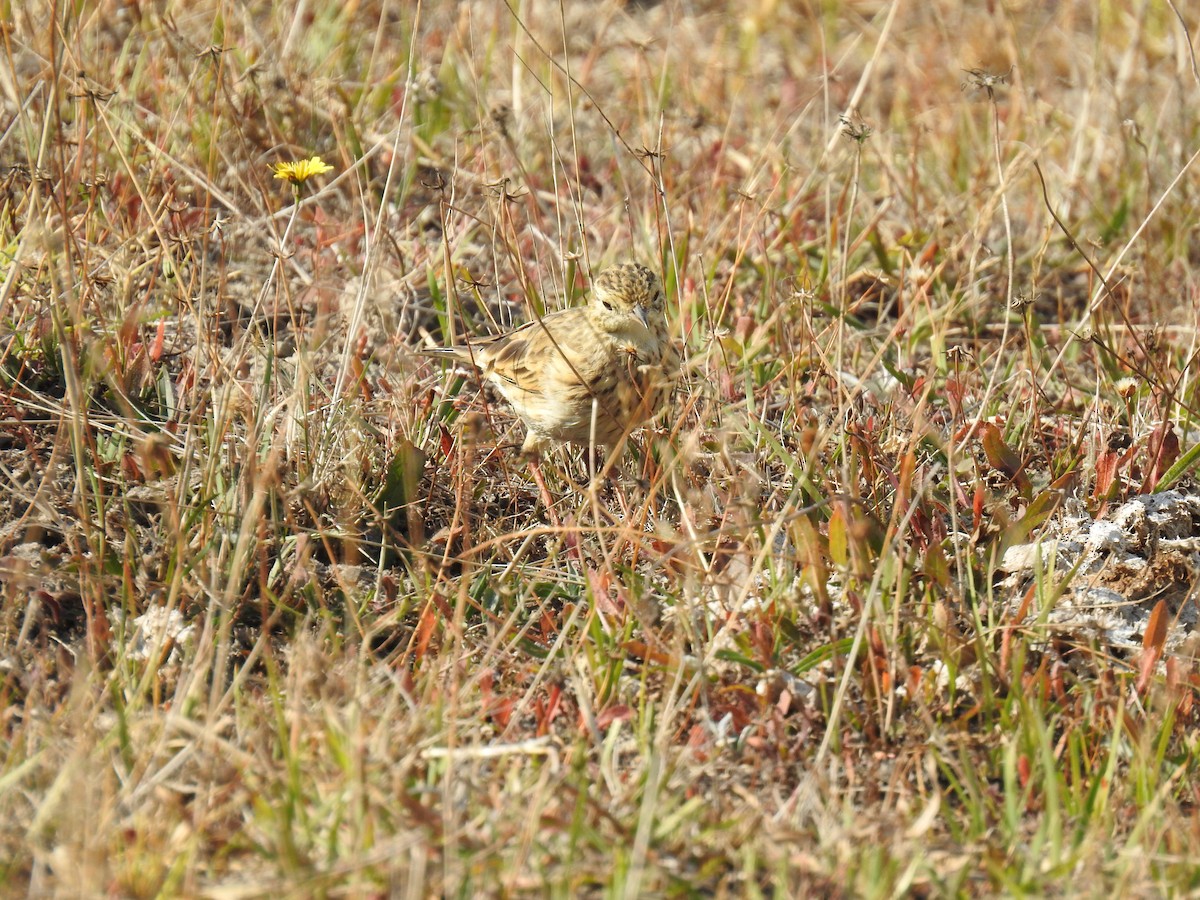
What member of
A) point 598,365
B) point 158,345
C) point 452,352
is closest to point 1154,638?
point 598,365

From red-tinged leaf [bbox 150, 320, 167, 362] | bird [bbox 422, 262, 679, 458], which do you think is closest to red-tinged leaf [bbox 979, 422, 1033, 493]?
bird [bbox 422, 262, 679, 458]

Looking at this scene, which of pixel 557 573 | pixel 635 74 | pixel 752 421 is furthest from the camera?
pixel 635 74

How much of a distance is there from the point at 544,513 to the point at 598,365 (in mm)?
477

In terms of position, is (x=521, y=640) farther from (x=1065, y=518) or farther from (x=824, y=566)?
(x=1065, y=518)

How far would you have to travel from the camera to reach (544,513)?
4.19m

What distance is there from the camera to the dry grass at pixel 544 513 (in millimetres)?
2764

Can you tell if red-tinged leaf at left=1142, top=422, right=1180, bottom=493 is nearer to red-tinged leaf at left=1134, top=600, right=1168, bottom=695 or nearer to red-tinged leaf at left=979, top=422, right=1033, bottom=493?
red-tinged leaf at left=979, top=422, right=1033, bottom=493

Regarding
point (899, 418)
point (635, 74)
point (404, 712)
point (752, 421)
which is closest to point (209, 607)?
point (404, 712)

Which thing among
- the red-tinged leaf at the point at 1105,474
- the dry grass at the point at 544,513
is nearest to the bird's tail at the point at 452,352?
the dry grass at the point at 544,513

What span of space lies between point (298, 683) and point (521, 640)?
0.80 m

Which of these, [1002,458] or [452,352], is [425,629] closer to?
[452,352]

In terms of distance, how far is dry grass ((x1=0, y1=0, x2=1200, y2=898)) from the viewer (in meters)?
2.76

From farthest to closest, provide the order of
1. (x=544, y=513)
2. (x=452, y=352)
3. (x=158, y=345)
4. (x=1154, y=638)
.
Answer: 1. (x=452, y=352)
2. (x=158, y=345)
3. (x=544, y=513)
4. (x=1154, y=638)

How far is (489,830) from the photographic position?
110 inches
